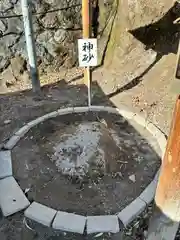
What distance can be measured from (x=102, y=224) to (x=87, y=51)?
2.87 m

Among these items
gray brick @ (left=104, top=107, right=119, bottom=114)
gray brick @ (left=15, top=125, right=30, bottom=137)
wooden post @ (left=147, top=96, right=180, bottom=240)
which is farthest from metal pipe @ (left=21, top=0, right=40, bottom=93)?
wooden post @ (left=147, top=96, right=180, bottom=240)

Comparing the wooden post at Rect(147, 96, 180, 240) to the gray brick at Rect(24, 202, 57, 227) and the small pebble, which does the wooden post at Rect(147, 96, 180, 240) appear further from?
the gray brick at Rect(24, 202, 57, 227)

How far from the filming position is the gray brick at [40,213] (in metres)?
3.67

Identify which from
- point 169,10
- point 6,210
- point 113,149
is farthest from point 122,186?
point 169,10

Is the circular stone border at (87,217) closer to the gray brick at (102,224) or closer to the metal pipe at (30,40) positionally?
the gray brick at (102,224)

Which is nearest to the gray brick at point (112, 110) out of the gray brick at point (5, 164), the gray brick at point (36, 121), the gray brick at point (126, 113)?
the gray brick at point (126, 113)

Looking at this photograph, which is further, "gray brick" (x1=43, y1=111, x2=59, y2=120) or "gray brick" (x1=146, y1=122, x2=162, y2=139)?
"gray brick" (x1=43, y1=111, x2=59, y2=120)

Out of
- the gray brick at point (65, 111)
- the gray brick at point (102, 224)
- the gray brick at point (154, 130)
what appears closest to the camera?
the gray brick at point (102, 224)

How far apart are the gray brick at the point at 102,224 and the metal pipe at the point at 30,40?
3287 mm

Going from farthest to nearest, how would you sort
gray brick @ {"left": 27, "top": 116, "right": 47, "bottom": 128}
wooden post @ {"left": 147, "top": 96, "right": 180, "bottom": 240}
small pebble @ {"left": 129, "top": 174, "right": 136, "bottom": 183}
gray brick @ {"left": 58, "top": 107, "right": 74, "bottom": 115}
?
gray brick @ {"left": 58, "top": 107, "right": 74, "bottom": 115}, gray brick @ {"left": 27, "top": 116, "right": 47, "bottom": 128}, small pebble @ {"left": 129, "top": 174, "right": 136, "bottom": 183}, wooden post @ {"left": 147, "top": 96, "right": 180, "bottom": 240}

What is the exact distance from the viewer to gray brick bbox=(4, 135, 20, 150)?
468cm

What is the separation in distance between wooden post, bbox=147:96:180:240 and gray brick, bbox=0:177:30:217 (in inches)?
64.4

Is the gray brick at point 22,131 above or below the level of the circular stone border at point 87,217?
above

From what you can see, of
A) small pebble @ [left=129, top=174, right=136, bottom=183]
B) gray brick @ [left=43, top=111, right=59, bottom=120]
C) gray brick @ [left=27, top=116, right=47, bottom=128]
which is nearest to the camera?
small pebble @ [left=129, top=174, right=136, bottom=183]
